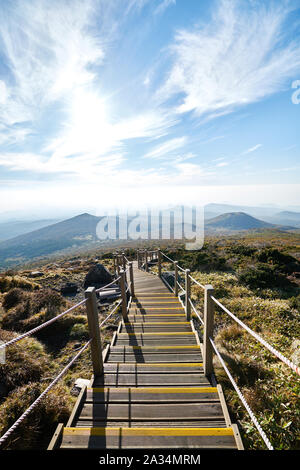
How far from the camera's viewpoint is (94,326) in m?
2.80

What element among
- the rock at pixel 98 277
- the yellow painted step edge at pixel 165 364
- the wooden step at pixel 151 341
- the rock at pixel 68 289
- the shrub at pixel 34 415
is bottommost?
the rock at pixel 68 289

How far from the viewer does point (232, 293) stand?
27.8 ft

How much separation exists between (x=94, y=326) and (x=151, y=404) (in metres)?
1.23

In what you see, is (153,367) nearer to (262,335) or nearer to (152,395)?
(152,395)

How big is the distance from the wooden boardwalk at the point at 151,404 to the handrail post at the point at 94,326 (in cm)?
21

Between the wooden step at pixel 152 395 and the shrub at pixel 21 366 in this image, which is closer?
the wooden step at pixel 152 395

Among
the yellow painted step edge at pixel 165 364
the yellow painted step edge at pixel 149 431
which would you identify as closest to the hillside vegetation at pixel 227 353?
the yellow painted step edge at pixel 165 364

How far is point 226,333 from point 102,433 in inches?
165

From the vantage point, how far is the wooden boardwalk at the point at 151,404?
1950 mm

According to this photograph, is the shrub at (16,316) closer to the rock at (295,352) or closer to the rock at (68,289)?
the rock at (68,289)

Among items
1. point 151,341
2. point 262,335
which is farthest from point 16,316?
point 262,335

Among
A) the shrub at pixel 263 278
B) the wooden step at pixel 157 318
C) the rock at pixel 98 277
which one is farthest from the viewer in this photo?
the rock at pixel 98 277
